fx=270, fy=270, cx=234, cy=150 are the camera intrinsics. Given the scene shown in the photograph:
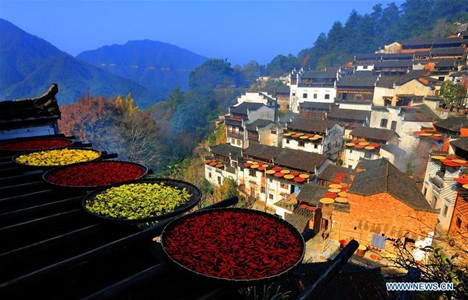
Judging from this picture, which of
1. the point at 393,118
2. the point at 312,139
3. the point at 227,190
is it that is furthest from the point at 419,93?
the point at 227,190

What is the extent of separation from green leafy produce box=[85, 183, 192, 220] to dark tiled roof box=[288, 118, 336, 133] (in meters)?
29.5

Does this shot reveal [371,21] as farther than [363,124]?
Yes

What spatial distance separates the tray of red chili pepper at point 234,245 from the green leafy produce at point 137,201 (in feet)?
1.50

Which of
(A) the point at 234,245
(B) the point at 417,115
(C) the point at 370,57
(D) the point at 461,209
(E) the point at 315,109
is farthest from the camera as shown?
(C) the point at 370,57

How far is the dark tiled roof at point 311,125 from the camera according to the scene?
105 feet

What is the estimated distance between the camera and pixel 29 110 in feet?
29.7

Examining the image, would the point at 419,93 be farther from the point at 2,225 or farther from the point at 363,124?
the point at 2,225

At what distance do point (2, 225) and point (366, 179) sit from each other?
20907 mm

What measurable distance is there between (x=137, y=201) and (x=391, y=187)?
716 inches

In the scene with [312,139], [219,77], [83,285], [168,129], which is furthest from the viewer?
[219,77]

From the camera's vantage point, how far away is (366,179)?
65.7ft

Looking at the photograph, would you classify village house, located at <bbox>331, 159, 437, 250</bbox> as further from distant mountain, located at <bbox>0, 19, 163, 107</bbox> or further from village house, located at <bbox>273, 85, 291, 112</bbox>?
distant mountain, located at <bbox>0, 19, 163, 107</bbox>

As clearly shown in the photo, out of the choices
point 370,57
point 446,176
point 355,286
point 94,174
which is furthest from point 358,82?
point 94,174

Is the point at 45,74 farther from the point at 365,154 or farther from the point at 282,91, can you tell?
the point at 365,154
